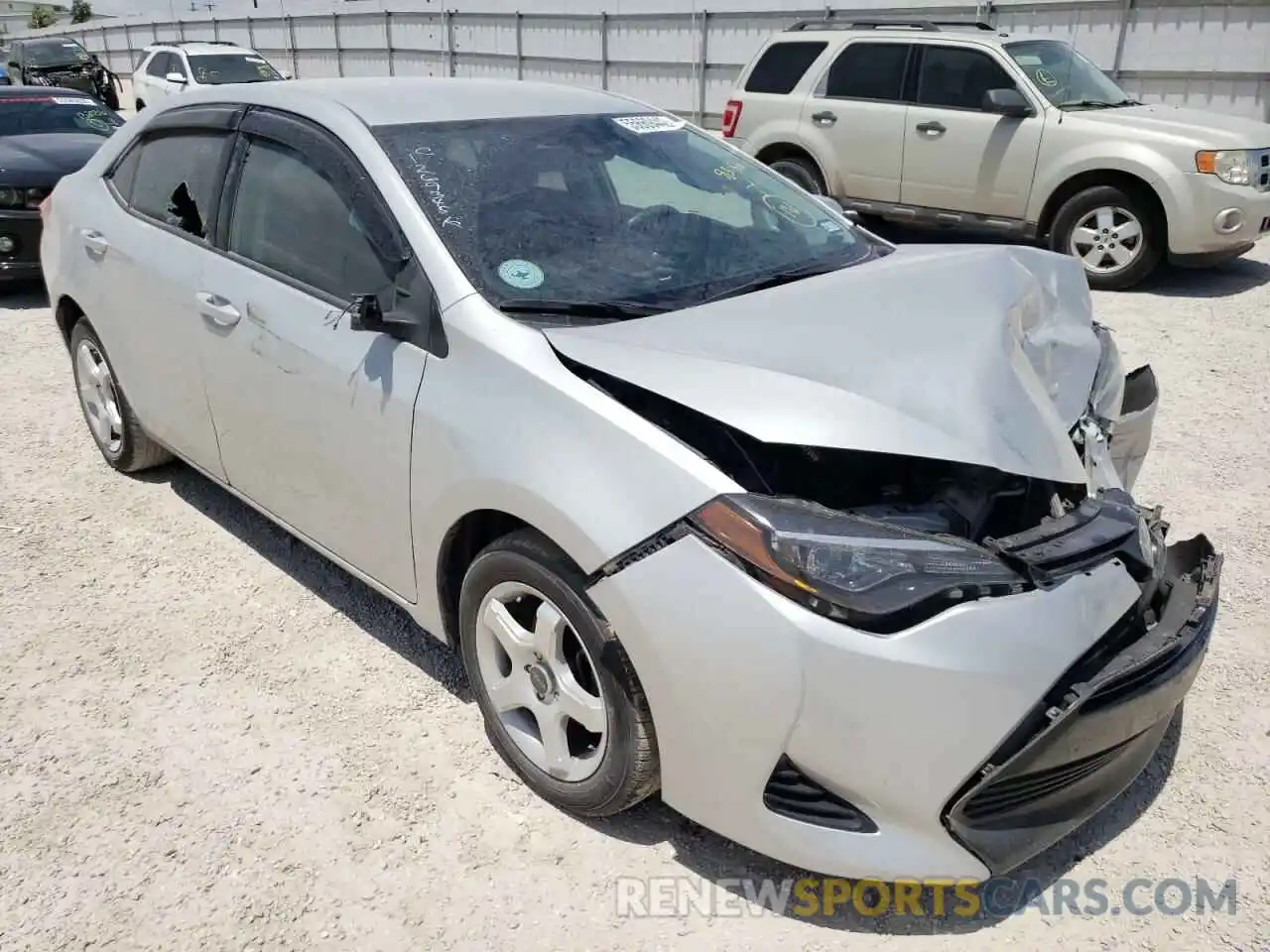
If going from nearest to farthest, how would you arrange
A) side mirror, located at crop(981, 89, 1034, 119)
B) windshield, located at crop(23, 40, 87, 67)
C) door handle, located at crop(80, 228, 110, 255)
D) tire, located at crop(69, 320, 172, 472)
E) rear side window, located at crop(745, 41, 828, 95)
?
door handle, located at crop(80, 228, 110, 255) < tire, located at crop(69, 320, 172, 472) < side mirror, located at crop(981, 89, 1034, 119) < rear side window, located at crop(745, 41, 828, 95) < windshield, located at crop(23, 40, 87, 67)

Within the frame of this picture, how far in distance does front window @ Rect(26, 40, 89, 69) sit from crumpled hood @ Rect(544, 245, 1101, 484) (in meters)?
25.2

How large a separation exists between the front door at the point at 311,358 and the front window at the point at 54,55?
2365cm

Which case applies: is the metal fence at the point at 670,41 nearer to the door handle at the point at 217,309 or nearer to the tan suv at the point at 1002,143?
the tan suv at the point at 1002,143

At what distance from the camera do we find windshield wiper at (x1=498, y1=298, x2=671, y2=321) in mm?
2701

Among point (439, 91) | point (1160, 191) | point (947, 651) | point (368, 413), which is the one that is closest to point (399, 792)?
point (368, 413)

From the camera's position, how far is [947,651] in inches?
81.4

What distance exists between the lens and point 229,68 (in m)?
17.3

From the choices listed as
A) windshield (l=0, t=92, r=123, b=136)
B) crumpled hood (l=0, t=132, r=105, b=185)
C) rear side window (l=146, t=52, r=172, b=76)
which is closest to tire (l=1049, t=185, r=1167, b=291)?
crumpled hood (l=0, t=132, r=105, b=185)

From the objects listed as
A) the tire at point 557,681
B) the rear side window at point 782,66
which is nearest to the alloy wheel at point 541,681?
the tire at point 557,681

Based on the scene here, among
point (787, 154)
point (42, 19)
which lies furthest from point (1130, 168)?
point (42, 19)

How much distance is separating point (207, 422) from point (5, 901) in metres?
1.73

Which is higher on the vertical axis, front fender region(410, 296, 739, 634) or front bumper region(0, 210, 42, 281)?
front fender region(410, 296, 739, 634)

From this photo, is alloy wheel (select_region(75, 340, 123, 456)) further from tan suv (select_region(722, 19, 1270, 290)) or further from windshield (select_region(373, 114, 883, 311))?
tan suv (select_region(722, 19, 1270, 290))

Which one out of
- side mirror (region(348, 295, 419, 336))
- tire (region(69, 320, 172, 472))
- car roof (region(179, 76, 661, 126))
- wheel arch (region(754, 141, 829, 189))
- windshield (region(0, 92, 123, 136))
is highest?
car roof (region(179, 76, 661, 126))
